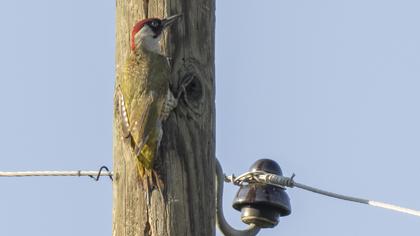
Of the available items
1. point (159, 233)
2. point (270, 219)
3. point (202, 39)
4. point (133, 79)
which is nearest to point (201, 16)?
point (202, 39)

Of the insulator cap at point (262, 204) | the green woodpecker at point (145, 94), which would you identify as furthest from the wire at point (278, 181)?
the green woodpecker at point (145, 94)

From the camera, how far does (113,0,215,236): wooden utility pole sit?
526cm

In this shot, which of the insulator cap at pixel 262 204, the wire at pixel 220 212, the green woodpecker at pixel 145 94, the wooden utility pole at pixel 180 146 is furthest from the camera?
the insulator cap at pixel 262 204

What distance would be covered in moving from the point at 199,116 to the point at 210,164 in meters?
0.25

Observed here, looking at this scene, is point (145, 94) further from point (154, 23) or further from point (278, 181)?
point (278, 181)

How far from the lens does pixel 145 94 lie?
5.71m

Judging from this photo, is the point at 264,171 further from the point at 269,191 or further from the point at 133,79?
the point at 133,79

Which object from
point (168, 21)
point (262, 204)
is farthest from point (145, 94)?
point (262, 204)

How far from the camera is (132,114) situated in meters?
5.61

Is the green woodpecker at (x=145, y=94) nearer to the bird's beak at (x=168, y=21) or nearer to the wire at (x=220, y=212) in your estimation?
the bird's beak at (x=168, y=21)

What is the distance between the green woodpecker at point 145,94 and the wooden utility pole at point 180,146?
4 centimetres

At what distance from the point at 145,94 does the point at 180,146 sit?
1.56 ft

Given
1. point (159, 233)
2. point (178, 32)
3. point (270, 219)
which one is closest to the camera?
point (159, 233)

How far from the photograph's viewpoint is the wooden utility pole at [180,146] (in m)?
5.26
